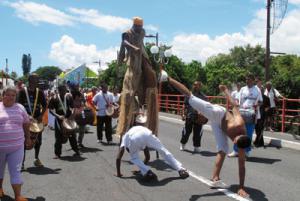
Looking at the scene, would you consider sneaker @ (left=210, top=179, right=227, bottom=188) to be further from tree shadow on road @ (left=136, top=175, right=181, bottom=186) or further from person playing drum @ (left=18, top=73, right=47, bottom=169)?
person playing drum @ (left=18, top=73, right=47, bottom=169)

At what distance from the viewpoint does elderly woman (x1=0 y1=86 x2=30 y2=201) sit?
5.89 m

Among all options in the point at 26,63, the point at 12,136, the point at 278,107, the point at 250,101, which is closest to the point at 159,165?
the point at 250,101

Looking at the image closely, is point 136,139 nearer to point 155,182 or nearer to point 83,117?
point 155,182

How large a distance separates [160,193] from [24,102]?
343cm

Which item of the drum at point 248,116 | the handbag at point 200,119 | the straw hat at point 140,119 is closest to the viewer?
the straw hat at point 140,119

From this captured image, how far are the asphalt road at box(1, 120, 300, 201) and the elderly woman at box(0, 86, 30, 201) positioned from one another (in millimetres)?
618

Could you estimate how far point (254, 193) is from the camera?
21.8 ft

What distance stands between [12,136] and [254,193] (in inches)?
142

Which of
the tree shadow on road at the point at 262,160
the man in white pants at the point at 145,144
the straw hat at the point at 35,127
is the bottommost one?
the tree shadow on road at the point at 262,160

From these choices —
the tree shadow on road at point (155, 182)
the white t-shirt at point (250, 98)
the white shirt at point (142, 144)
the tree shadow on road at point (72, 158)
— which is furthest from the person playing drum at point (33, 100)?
the white t-shirt at point (250, 98)

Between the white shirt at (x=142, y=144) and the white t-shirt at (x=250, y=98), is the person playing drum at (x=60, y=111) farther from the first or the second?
the white t-shirt at (x=250, y=98)

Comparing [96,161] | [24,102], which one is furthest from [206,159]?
[24,102]

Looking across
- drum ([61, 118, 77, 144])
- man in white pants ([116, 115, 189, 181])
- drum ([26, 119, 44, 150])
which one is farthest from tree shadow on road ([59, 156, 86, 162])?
man in white pants ([116, 115, 189, 181])

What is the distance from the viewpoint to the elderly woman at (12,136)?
589 centimetres
